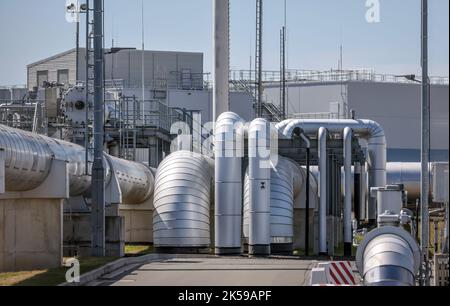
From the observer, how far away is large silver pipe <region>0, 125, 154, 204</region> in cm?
2477

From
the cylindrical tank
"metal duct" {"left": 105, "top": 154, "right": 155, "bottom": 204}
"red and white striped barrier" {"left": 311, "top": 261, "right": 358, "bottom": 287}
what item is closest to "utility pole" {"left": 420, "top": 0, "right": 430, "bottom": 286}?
"red and white striped barrier" {"left": 311, "top": 261, "right": 358, "bottom": 287}

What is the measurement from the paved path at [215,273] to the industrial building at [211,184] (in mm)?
1686

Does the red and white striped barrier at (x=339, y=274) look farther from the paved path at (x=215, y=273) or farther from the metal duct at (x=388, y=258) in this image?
the paved path at (x=215, y=273)

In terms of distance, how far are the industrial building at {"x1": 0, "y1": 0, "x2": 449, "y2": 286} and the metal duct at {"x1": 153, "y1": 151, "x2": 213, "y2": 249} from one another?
44 mm

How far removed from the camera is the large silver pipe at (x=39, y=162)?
24.8 m

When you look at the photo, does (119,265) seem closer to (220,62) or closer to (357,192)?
(220,62)

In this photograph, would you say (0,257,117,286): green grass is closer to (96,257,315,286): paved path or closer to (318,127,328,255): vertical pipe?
(96,257,315,286): paved path

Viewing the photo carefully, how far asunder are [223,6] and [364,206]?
10566 mm

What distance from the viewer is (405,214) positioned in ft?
86.0

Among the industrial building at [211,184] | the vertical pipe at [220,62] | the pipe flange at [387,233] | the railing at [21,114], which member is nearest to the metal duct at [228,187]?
the industrial building at [211,184]

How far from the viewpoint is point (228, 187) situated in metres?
36.0

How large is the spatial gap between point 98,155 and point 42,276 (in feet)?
20.8

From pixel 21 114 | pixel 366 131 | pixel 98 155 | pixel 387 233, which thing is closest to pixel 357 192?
pixel 366 131
